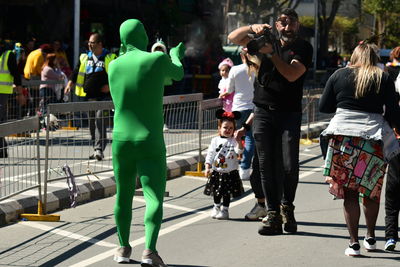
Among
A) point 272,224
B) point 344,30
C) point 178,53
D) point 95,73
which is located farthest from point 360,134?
point 344,30

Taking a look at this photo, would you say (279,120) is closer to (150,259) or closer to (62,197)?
(150,259)

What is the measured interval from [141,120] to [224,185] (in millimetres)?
2769

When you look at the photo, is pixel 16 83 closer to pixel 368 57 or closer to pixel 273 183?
pixel 273 183

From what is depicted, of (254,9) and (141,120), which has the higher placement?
(254,9)

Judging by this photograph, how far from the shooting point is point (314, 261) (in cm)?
773

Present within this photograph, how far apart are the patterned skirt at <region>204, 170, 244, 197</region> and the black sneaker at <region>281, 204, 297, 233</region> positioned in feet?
3.13

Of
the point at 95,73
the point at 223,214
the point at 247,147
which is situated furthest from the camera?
the point at 95,73

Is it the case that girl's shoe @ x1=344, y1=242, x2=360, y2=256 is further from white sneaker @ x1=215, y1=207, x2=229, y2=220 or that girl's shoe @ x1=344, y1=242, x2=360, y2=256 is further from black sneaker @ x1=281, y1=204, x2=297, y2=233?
white sneaker @ x1=215, y1=207, x2=229, y2=220

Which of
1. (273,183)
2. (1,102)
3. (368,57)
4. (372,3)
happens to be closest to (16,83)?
(1,102)

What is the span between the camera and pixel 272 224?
884 cm

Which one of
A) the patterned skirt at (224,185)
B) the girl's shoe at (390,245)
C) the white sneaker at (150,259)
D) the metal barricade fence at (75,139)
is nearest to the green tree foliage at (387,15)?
the metal barricade fence at (75,139)

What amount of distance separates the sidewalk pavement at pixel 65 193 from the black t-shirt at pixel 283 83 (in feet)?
8.66

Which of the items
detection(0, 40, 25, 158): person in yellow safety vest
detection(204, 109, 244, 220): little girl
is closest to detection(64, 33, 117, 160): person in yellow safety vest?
detection(0, 40, 25, 158): person in yellow safety vest

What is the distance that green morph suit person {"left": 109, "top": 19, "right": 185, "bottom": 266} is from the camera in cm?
726
